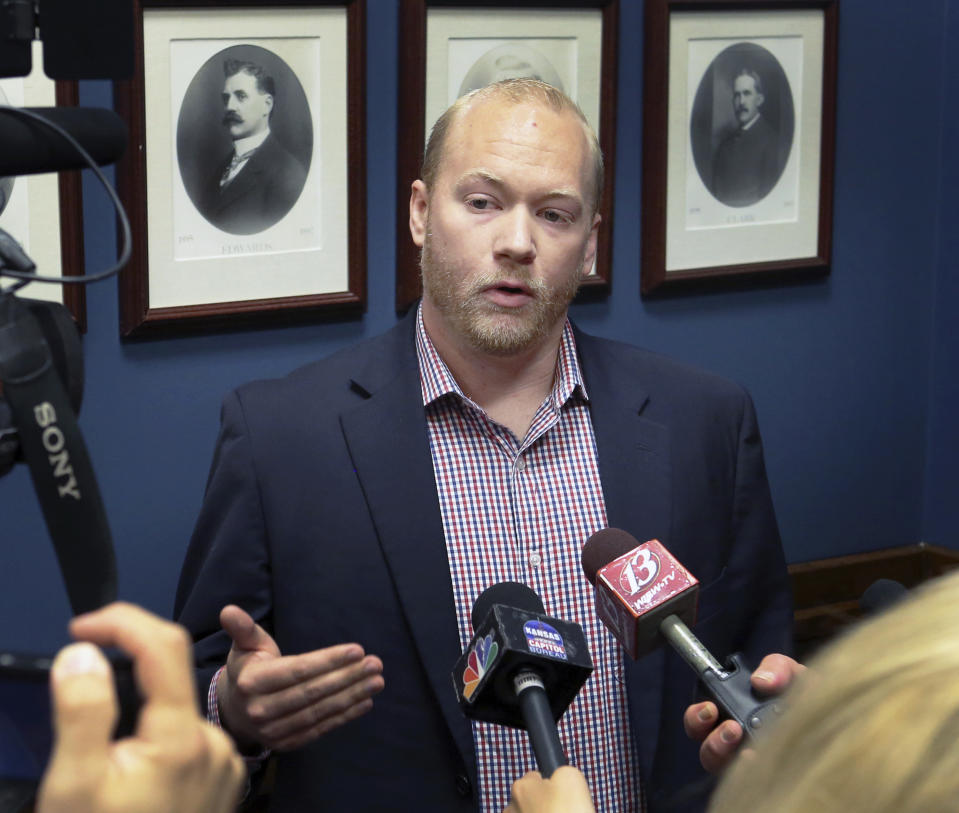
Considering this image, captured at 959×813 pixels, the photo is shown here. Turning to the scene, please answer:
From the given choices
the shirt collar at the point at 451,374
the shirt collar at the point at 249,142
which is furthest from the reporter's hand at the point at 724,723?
the shirt collar at the point at 249,142

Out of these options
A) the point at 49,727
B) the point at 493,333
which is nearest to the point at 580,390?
the point at 493,333

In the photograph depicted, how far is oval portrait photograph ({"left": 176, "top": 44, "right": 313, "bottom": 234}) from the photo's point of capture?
240cm

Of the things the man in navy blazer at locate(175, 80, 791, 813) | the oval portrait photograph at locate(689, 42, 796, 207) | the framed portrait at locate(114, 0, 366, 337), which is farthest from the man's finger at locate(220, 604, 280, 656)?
the oval portrait photograph at locate(689, 42, 796, 207)

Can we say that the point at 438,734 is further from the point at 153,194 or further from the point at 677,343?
the point at 677,343

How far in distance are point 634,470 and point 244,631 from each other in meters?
0.71

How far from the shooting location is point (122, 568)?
8.13ft

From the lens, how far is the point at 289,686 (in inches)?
58.7

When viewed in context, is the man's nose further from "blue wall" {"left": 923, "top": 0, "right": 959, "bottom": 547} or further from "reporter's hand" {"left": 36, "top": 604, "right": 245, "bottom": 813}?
"blue wall" {"left": 923, "top": 0, "right": 959, "bottom": 547}

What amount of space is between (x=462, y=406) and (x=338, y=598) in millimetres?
347

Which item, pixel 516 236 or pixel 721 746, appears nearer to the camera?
pixel 721 746

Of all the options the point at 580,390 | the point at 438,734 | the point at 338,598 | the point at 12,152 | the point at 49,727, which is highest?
the point at 12,152

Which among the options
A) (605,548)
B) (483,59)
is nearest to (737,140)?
(483,59)

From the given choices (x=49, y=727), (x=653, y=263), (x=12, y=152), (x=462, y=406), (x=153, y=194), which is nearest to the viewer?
(x=49, y=727)

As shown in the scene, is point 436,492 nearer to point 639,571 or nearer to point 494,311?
point 494,311
